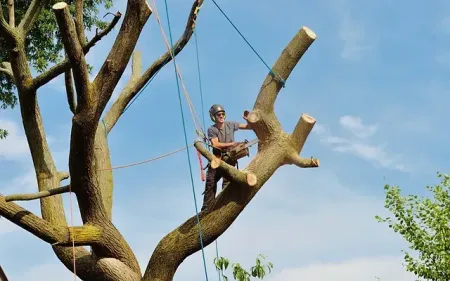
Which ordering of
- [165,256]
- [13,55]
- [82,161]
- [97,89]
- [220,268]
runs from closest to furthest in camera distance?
[97,89]
[82,161]
[165,256]
[13,55]
[220,268]

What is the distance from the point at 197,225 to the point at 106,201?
147cm

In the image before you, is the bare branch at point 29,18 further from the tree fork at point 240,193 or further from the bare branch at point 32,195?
the tree fork at point 240,193

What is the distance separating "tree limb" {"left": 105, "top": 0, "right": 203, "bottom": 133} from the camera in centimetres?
730

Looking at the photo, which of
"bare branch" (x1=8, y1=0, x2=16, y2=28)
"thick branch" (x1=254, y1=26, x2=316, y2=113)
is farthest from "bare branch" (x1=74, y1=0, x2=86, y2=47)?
"thick branch" (x1=254, y1=26, x2=316, y2=113)

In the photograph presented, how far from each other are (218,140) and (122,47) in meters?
1.36

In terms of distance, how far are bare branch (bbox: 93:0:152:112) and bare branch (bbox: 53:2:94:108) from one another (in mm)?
123

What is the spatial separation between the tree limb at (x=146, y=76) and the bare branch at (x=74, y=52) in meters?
1.61

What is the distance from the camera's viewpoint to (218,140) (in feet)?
22.2

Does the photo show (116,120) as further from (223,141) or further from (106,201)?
(223,141)

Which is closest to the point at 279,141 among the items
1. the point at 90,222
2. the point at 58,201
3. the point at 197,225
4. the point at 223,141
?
the point at 223,141

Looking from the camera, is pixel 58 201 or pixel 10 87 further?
pixel 10 87

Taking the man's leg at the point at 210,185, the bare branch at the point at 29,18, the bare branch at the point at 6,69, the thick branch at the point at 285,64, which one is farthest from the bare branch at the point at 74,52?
the bare branch at the point at 6,69

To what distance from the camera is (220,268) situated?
887 centimetres

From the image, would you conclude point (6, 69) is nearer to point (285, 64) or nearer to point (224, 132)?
point (224, 132)
